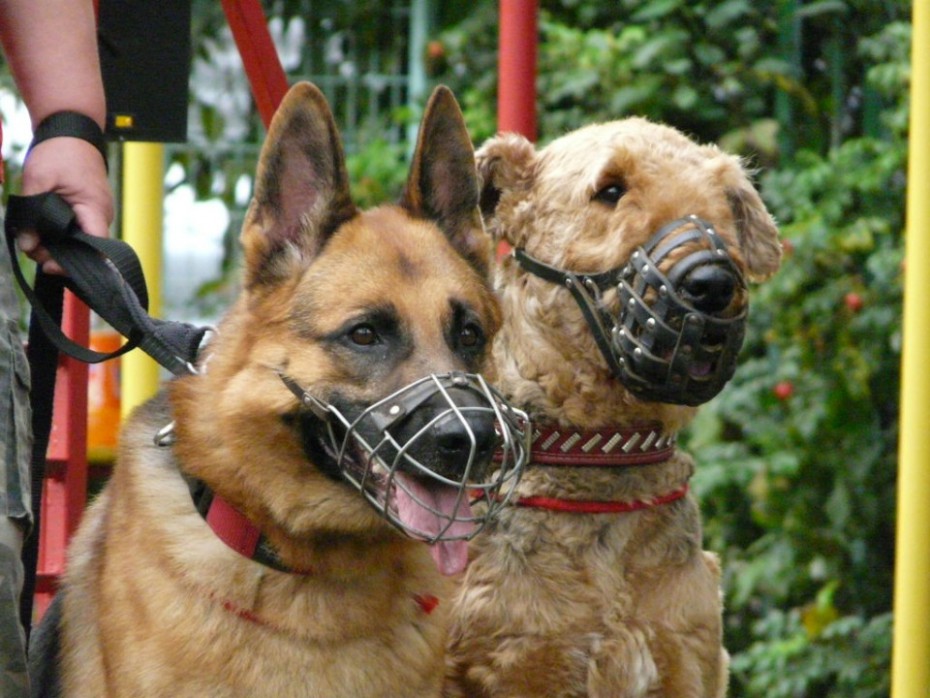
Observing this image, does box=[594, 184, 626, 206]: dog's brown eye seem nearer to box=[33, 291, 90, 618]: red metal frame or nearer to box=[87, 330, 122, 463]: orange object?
box=[33, 291, 90, 618]: red metal frame

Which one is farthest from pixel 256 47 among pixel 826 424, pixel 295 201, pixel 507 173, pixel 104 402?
pixel 826 424

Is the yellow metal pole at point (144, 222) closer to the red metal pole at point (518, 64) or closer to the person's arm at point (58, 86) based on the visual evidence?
the red metal pole at point (518, 64)

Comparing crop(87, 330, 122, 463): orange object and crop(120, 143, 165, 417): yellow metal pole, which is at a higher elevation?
crop(120, 143, 165, 417): yellow metal pole

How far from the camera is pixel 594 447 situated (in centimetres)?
326

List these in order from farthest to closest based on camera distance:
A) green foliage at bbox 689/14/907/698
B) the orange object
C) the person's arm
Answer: green foliage at bbox 689/14/907/698, the orange object, the person's arm

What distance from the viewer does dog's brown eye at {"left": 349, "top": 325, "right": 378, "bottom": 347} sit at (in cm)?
264

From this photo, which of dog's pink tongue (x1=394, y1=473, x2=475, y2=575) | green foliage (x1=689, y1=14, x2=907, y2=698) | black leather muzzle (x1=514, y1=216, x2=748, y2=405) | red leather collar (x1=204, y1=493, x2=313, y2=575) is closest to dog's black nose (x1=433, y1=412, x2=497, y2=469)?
dog's pink tongue (x1=394, y1=473, x2=475, y2=575)

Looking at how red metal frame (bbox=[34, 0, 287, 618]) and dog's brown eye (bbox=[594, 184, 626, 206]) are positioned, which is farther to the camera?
red metal frame (bbox=[34, 0, 287, 618])

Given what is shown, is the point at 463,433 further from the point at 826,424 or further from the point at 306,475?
the point at 826,424

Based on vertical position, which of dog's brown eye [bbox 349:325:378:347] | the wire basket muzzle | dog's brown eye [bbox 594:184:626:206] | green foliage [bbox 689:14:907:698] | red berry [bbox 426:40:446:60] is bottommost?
green foliage [bbox 689:14:907:698]

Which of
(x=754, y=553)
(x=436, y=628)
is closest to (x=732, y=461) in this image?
(x=754, y=553)

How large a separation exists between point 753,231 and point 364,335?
1.22m

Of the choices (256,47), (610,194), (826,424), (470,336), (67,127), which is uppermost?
(256,47)

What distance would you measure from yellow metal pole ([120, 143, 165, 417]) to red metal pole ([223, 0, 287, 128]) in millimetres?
972
